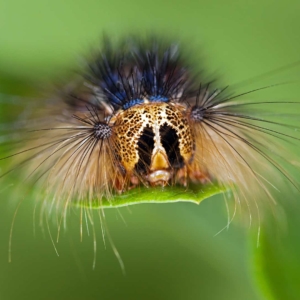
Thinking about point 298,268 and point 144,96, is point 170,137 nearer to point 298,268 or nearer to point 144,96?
point 144,96

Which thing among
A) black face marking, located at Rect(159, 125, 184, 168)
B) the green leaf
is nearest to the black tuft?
black face marking, located at Rect(159, 125, 184, 168)

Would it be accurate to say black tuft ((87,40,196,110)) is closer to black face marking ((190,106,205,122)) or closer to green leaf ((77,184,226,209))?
black face marking ((190,106,205,122))

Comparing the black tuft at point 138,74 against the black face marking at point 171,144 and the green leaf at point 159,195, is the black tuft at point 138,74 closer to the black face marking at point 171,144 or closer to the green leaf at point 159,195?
the black face marking at point 171,144

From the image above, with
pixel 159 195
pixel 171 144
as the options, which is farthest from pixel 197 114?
pixel 159 195

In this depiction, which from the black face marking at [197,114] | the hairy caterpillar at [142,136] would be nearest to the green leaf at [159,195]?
the hairy caterpillar at [142,136]

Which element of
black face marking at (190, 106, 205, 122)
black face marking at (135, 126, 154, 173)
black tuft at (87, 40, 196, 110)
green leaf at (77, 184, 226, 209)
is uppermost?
black tuft at (87, 40, 196, 110)

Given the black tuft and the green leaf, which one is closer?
the green leaf

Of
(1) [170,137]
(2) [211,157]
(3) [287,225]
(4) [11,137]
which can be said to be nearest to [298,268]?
(3) [287,225]

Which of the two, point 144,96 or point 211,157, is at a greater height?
point 144,96
